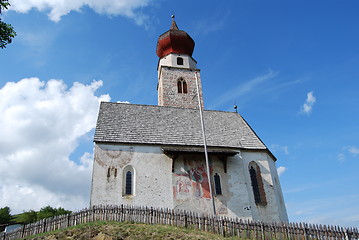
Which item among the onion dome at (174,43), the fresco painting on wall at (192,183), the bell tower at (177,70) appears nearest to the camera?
the fresco painting on wall at (192,183)

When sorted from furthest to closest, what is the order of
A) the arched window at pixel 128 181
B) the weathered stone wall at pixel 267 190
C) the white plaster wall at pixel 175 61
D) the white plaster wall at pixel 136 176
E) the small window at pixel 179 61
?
the small window at pixel 179 61 → the white plaster wall at pixel 175 61 → the weathered stone wall at pixel 267 190 → the arched window at pixel 128 181 → the white plaster wall at pixel 136 176

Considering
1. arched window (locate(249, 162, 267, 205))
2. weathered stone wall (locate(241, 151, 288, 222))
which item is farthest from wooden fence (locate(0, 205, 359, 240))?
arched window (locate(249, 162, 267, 205))

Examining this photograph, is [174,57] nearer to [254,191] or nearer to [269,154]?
[269,154]

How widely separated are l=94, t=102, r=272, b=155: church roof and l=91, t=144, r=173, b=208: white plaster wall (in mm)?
793

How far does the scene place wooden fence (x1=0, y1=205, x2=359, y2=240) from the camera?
13873 mm

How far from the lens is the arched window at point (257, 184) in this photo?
69.5 feet

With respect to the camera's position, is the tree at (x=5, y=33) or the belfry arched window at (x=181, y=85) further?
the belfry arched window at (x=181, y=85)

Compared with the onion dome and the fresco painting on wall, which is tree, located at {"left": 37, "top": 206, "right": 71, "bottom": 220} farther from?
the onion dome

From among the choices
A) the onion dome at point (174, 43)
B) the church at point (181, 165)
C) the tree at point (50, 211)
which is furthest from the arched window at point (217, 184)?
the onion dome at point (174, 43)

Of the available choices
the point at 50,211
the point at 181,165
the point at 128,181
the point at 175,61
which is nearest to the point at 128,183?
the point at 128,181

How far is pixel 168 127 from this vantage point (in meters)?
23.0

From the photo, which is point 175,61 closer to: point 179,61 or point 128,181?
point 179,61

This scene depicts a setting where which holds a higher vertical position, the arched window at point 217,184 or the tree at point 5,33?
the tree at point 5,33

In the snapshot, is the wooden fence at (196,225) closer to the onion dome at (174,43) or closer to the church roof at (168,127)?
the church roof at (168,127)
